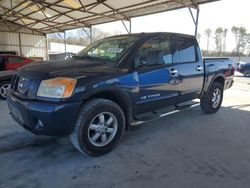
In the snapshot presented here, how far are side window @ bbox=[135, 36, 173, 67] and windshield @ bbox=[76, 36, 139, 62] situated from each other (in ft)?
0.75

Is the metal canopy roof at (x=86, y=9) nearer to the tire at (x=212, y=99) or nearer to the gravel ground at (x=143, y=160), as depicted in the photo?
the tire at (x=212, y=99)

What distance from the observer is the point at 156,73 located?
4.01 meters

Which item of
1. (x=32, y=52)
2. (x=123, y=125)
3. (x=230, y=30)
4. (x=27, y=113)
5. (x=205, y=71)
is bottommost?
(x=123, y=125)

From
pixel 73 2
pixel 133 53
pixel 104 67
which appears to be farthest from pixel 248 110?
pixel 73 2

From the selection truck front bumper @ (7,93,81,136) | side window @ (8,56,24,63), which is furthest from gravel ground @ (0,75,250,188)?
side window @ (8,56,24,63)

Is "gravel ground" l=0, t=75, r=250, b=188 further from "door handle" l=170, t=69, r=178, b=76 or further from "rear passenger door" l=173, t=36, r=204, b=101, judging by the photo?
"door handle" l=170, t=69, r=178, b=76

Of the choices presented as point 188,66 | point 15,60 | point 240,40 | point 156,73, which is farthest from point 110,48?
point 240,40

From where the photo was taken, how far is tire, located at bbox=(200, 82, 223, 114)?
5.67m

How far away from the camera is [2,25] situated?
21.2m

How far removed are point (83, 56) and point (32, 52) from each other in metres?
21.7

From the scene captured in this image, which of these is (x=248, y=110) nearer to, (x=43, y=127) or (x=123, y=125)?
(x=123, y=125)

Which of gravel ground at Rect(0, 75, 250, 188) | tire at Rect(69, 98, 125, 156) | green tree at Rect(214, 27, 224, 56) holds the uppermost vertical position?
green tree at Rect(214, 27, 224, 56)

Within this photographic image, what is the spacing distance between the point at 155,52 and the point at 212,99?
2464mm

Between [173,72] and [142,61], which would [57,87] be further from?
[173,72]
